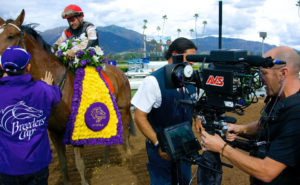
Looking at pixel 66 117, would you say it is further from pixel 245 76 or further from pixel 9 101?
pixel 245 76

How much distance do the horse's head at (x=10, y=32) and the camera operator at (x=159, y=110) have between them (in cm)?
187

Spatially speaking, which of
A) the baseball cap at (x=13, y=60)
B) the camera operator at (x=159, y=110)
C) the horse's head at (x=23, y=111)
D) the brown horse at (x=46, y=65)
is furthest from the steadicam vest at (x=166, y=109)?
the brown horse at (x=46, y=65)

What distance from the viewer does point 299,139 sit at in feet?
3.97

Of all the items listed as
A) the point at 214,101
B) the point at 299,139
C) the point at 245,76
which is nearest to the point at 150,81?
the point at 214,101

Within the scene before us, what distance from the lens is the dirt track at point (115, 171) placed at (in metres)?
3.47

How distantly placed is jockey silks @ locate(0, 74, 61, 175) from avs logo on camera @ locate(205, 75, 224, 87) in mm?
1548

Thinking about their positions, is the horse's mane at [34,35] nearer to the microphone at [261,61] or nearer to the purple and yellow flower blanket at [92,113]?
the purple and yellow flower blanket at [92,113]

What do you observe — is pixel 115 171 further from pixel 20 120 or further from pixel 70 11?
pixel 70 11

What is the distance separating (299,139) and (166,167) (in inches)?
47.6

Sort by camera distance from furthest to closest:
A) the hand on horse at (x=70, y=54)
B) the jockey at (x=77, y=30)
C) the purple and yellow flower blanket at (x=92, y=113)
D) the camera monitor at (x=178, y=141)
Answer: the jockey at (x=77, y=30) → the hand on horse at (x=70, y=54) → the purple and yellow flower blanket at (x=92, y=113) → the camera monitor at (x=178, y=141)

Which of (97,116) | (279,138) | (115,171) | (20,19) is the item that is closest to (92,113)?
(97,116)

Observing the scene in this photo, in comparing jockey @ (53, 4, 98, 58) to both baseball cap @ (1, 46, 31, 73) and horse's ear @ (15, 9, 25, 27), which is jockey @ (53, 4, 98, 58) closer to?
horse's ear @ (15, 9, 25, 27)

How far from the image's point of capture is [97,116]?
10.4 ft

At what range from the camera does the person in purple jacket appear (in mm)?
1819
